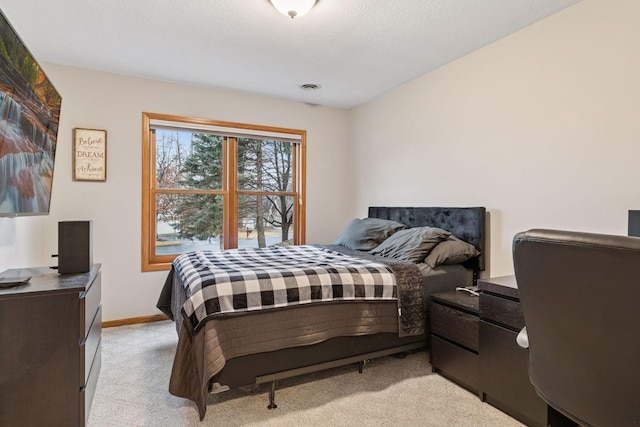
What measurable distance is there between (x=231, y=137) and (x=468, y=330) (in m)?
3.09

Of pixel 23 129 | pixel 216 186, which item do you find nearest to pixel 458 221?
pixel 216 186

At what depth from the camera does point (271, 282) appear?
2.05m

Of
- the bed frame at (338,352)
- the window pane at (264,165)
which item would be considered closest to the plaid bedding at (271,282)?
the bed frame at (338,352)

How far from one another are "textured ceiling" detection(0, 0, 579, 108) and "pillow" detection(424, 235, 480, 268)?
1601mm

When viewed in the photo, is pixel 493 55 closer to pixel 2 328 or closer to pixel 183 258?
pixel 183 258

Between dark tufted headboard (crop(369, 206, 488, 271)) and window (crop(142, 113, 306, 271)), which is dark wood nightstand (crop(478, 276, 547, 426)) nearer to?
dark tufted headboard (crop(369, 206, 488, 271))

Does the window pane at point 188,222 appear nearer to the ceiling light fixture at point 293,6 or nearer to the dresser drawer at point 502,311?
the ceiling light fixture at point 293,6

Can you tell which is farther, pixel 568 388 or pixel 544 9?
pixel 544 9

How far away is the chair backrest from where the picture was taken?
0.78 m

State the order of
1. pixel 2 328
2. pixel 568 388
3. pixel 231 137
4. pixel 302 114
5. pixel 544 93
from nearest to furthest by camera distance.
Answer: pixel 568 388
pixel 2 328
pixel 544 93
pixel 231 137
pixel 302 114

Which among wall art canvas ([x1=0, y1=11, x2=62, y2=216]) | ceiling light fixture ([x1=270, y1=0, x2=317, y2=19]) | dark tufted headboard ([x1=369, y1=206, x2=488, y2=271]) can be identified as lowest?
dark tufted headboard ([x1=369, y1=206, x2=488, y2=271])

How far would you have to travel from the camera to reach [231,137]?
13.0ft

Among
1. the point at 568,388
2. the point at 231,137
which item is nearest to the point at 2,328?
the point at 568,388

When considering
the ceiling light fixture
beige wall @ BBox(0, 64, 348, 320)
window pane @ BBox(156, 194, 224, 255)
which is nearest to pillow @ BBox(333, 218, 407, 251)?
window pane @ BBox(156, 194, 224, 255)
